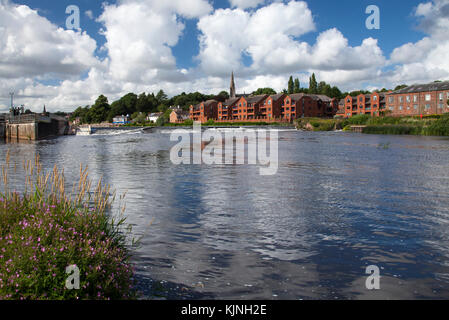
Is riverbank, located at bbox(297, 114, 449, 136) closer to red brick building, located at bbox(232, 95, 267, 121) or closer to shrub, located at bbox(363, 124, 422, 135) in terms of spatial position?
shrub, located at bbox(363, 124, 422, 135)

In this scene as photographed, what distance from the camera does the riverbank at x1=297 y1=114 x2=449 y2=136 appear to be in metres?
61.0

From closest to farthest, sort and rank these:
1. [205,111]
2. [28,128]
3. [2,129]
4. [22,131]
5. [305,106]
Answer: [28,128], [22,131], [2,129], [305,106], [205,111]

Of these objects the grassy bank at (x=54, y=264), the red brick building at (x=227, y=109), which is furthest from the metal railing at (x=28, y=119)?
the red brick building at (x=227, y=109)

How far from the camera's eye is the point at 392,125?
7012 centimetres

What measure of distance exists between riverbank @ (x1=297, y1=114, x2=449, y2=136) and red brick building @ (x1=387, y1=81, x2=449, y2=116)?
20230mm

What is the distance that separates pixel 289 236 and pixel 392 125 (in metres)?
68.9

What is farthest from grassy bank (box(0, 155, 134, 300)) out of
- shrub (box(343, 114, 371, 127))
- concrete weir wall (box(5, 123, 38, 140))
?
shrub (box(343, 114, 371, 127))

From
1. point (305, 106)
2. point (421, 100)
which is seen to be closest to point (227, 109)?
point (305, 106)

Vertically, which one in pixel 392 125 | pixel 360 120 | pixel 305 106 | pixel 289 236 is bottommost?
pixel 289 236

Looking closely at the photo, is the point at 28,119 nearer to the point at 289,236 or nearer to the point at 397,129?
the point at 397,129

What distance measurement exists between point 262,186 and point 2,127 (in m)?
84.6

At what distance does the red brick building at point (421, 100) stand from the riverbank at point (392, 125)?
2023 centimetres

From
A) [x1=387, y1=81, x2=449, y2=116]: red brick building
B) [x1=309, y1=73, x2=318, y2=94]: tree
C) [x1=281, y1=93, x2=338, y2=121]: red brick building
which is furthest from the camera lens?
[x1=309, y1=73, x2=318, y2=94]: tree
